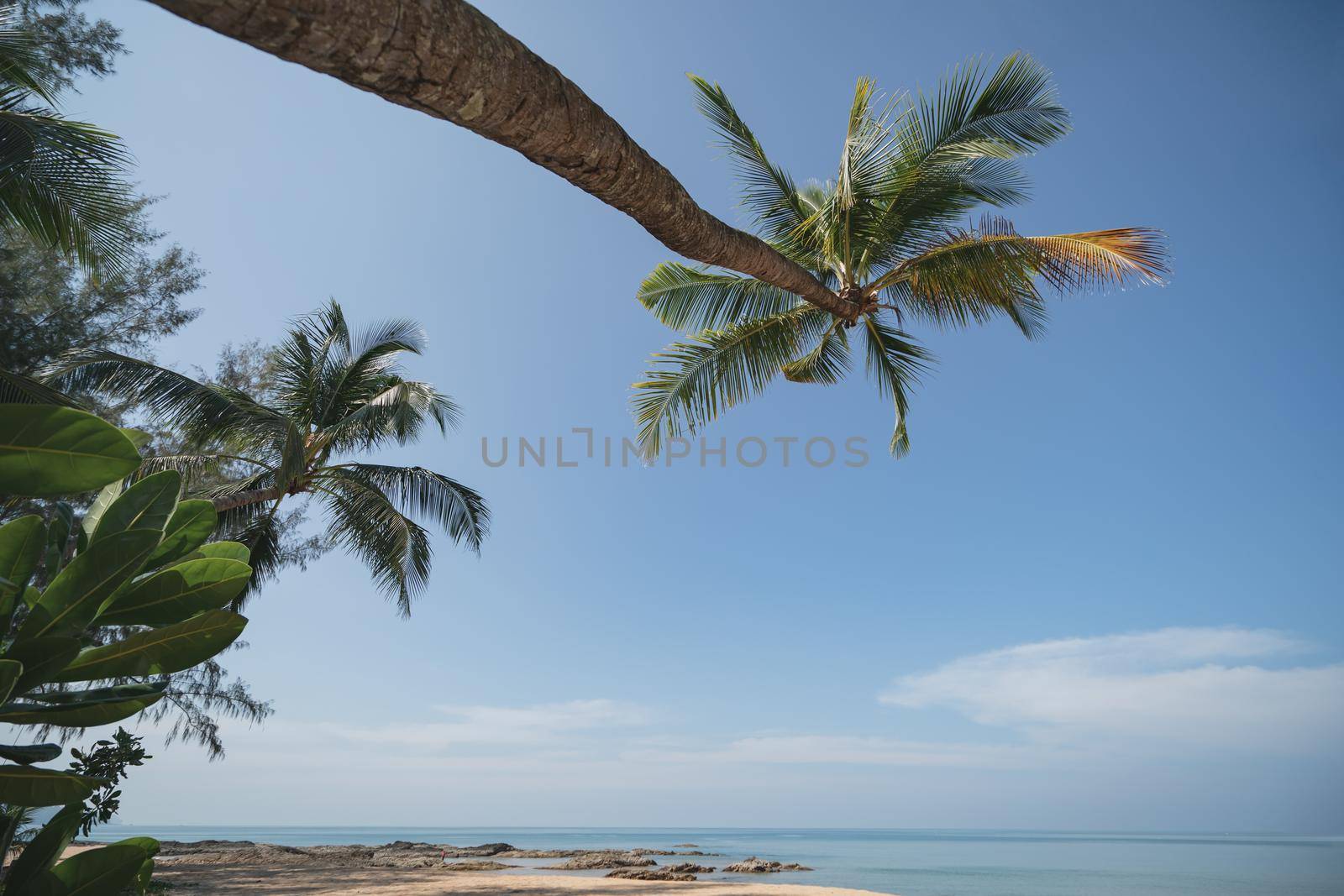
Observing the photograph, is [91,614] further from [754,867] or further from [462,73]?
[754,867]

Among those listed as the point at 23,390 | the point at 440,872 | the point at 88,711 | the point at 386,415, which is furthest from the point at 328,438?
the point at 88,711

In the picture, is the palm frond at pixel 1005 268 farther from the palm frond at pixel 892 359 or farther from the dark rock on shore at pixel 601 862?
the dark rock on shore at pixel 601 862

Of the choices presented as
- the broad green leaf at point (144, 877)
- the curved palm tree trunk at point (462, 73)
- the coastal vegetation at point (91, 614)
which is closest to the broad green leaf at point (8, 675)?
the coastal vegetation at point (91, 614)

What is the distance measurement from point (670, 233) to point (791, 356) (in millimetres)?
5798

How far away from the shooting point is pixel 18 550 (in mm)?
1281

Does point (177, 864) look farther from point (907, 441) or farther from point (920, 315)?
point (920, 315)

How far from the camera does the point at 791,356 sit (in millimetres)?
8672

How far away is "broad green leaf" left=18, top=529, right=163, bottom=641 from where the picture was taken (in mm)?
1249

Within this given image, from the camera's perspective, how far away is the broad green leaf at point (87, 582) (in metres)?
1.25

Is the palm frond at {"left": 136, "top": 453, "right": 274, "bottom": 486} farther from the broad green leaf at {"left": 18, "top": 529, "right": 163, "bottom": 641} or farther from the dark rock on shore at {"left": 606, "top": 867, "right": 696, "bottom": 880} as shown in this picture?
the broad green leaf at {"left": 18, "top": 529, "right": 163, "bottom": 641}

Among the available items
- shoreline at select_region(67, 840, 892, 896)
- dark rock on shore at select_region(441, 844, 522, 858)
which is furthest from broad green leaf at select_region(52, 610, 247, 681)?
dark rock on shore at select_region(441, 844, 522, 858)

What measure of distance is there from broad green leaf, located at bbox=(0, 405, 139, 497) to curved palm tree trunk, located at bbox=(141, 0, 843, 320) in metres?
0.83

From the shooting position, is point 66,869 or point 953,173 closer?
point 66,869

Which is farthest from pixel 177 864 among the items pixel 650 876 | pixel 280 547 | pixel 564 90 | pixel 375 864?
pixel 564 90
